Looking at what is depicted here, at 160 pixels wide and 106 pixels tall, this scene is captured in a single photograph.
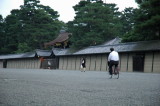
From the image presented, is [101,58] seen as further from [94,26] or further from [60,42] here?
[60,42]

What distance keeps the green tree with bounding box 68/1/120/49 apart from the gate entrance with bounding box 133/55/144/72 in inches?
361

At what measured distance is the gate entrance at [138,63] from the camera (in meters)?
26.1

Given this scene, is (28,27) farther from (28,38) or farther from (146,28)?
(146,28)

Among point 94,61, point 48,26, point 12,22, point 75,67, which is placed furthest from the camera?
point 12,22

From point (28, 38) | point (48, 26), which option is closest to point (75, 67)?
point (48, 26)

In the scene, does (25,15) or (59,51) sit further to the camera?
(25,15)

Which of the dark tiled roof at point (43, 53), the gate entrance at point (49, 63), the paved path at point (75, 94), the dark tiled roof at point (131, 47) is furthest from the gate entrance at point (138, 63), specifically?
the dark tiled roof at point (43, 53)

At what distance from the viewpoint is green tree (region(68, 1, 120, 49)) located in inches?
1359

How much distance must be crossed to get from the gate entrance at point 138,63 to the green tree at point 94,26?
30.1 feet

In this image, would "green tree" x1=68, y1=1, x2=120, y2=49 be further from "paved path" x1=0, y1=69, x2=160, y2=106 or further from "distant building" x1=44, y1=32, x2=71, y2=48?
"paved path" x1=0, y1=69, x2=160, y2=106

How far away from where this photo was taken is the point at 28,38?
4984 centimetres

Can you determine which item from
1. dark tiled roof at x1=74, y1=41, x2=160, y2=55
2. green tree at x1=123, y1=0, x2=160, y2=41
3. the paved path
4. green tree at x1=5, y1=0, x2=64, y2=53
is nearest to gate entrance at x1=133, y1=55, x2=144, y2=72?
dark tiled roof at x1=74, y1=41, x2=160, y2=55

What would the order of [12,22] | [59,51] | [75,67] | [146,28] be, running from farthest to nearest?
[12,22] < [59,51] < [75,67] < [146,28]

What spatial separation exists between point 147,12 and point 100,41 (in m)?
11.4
